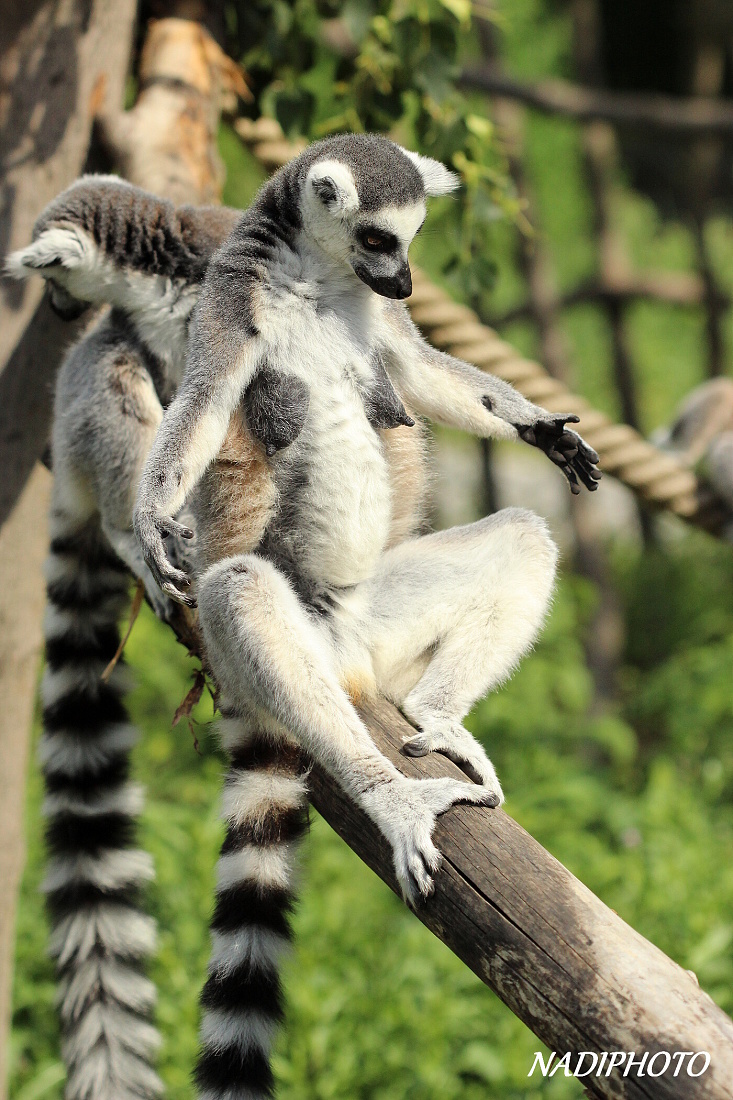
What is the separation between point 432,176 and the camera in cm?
218

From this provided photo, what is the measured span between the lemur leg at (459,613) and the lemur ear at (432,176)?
0.74 meters

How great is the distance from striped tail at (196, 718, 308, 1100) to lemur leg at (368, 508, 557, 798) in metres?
0.31

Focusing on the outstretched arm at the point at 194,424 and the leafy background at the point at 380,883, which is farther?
the leafy background at the point at 380,883

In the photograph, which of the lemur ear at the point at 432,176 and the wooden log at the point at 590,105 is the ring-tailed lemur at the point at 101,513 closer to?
the lemur ear at the point at 432,176

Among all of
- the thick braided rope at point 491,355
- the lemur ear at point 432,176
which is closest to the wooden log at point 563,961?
the lemur ear at point 432,176

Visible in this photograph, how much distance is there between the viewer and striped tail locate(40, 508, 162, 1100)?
239 centimetres

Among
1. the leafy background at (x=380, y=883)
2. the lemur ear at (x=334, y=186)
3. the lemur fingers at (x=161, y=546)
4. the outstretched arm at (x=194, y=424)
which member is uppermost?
the lemur ear at (x=334, y=186)

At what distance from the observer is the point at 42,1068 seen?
10.2 ft

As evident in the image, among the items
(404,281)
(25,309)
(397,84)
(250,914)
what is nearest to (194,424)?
(404,281)

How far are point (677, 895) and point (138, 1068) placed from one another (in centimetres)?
209

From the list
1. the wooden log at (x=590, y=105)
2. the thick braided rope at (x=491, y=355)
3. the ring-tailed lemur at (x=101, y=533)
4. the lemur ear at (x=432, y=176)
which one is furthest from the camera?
the wooden log at (x=590, y=105)

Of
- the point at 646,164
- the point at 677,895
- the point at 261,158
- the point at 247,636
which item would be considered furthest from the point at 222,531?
the point at 646,164

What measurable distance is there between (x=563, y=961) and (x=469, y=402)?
124 cm

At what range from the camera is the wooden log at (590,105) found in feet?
20.6
